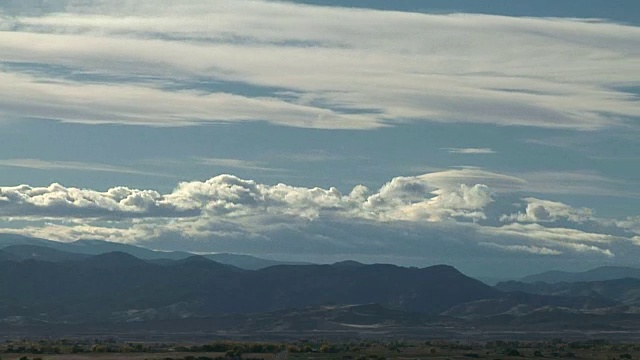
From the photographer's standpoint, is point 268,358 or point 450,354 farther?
point 450,354

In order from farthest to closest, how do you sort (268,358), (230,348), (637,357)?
1. (230,348)
2. (637,357)
3. (268,358)

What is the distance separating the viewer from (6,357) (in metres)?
168

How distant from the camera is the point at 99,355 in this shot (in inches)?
6993

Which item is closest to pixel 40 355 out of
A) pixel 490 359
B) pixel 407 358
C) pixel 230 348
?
pixel 230 348

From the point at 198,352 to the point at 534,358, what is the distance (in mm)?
50647

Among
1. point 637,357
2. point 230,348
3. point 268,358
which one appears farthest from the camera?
point 230,348

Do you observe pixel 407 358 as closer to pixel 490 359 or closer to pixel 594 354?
pixel 490 359

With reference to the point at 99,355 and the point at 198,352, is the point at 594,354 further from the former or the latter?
the point at 99,355

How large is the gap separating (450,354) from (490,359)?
13398 millimetres

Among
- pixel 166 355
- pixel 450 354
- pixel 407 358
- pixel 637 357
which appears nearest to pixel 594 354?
pixel 637 357

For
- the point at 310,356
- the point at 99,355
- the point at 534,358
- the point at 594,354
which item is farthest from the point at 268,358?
the point at 594,354

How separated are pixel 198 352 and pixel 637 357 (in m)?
66.7

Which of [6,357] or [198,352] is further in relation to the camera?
[198,352]

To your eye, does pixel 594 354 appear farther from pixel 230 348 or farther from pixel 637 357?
pixel 230 348
